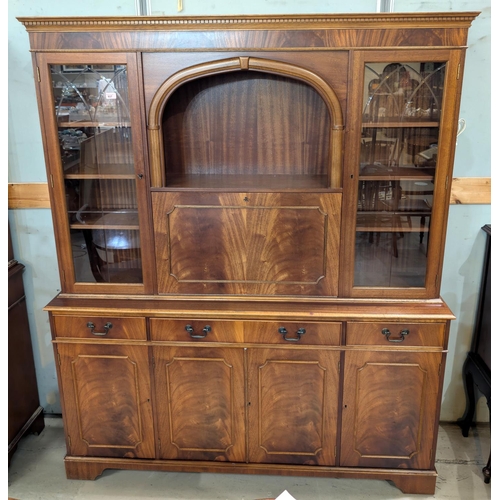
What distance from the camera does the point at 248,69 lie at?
191cm

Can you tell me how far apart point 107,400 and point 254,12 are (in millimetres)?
1698

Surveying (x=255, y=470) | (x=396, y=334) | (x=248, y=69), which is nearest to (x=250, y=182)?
(x=248, y=69)

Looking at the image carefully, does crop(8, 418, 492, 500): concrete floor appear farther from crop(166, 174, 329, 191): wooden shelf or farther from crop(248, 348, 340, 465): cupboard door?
crop(166, 174, 329, 191): wooden shelf

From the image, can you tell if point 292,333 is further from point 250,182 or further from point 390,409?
point 250,182

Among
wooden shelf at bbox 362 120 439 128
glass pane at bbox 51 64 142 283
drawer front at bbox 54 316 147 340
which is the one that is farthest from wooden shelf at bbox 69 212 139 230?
wooden shelf at bbox 362 120 439 128

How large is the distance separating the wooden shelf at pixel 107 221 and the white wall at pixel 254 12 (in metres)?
0.43

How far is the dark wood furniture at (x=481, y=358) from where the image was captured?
2365 mm

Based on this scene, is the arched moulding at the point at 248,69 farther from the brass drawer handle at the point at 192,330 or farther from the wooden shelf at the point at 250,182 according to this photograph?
the brass drawer handle at the point at 192,330

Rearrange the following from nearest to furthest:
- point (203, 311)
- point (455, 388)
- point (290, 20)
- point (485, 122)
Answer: point (290, 20) < point (203, 311) < point (485, 122) < point (455, 388)

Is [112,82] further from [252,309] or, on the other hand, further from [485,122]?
[485,122]

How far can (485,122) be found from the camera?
2266 mm

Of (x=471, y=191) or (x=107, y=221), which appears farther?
(x=471, y=191)
